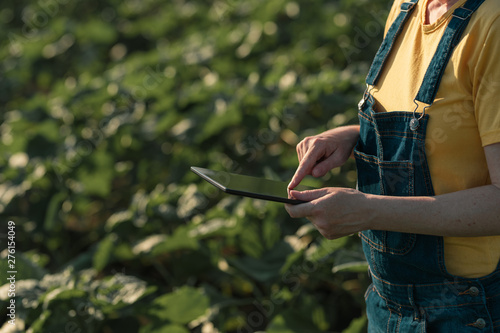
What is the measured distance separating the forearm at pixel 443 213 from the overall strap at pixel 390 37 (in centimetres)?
32

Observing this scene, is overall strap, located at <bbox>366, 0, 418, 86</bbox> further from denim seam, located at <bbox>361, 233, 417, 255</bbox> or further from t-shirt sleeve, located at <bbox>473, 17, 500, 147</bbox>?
denim seam, located at <bbox>361, 233, 417, 255</bbox>

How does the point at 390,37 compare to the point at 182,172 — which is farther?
the point at 182,172

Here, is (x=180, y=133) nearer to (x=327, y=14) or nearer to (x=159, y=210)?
(x=159, y=210)

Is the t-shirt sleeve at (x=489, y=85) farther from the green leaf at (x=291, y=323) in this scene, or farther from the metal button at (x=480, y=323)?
the green leaf at (x=291, y=323)

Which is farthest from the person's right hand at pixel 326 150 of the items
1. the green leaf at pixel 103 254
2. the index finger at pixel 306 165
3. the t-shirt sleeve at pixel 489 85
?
the green leaf at pixel 103 254

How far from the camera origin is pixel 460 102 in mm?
1138

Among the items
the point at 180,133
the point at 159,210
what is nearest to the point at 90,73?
the point at 180,133

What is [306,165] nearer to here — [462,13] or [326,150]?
[326,150]

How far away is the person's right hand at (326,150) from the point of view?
55.6 inches

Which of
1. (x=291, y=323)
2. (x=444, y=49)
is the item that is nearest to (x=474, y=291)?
(x=444, y=49)

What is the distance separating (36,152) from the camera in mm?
3688

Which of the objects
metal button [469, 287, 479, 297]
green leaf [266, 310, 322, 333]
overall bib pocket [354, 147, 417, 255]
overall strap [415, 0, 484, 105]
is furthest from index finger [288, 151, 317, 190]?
green leaf [266, 310, 322, 333]

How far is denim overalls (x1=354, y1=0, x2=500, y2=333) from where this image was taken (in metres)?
1.18

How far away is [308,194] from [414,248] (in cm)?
26
